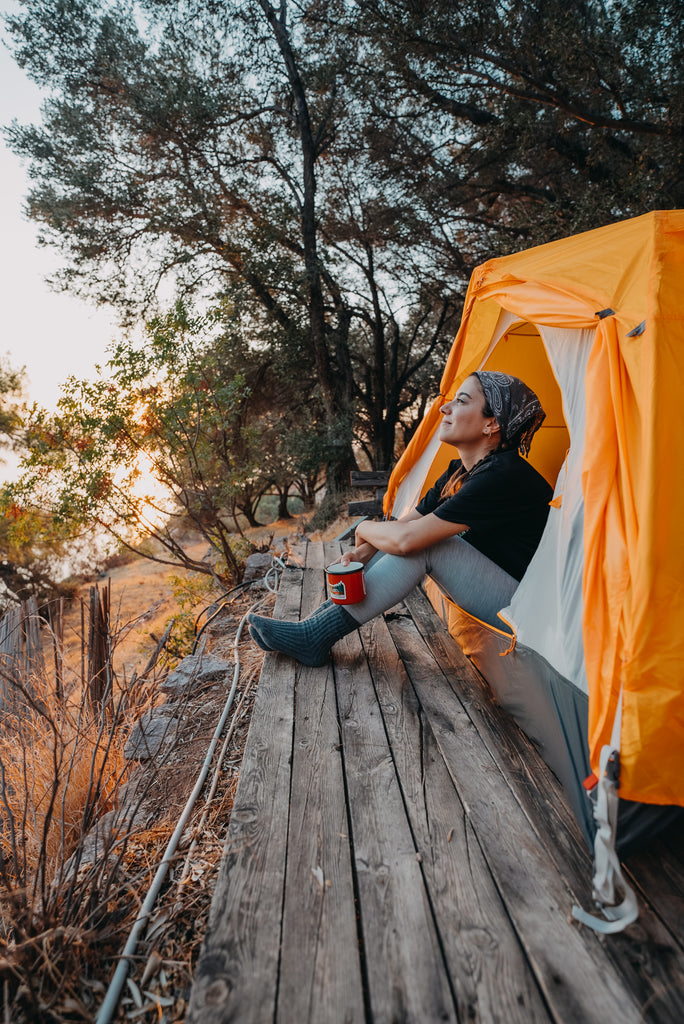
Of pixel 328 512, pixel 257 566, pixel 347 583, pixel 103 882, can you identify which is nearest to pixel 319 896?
pixel 103 882

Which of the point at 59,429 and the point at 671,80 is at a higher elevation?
the point at 671,80

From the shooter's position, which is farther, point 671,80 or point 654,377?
point 671,80

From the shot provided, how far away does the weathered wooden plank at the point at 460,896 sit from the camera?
1036 mm

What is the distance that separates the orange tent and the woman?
0.27 m

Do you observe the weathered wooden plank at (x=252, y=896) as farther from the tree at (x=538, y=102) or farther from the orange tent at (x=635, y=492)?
the tree at (x=538, y=102)

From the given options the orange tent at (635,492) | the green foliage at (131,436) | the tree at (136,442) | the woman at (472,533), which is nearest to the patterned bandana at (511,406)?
the woman at (472,533)

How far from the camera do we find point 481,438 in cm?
225

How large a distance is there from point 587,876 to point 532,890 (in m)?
0.15

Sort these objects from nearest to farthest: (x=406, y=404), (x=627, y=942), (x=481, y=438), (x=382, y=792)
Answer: (x=627, y=942)
(x=382, y=792)
(x=481, y=438)
(x=406, y=404)

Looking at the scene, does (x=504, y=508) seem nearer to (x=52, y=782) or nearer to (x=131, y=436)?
(x=52, y=782)

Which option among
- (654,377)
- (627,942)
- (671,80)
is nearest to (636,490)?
(654,377)

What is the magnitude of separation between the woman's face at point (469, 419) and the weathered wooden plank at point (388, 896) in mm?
1195

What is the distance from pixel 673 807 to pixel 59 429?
21.9 ft

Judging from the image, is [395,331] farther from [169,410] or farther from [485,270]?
[485,270]
